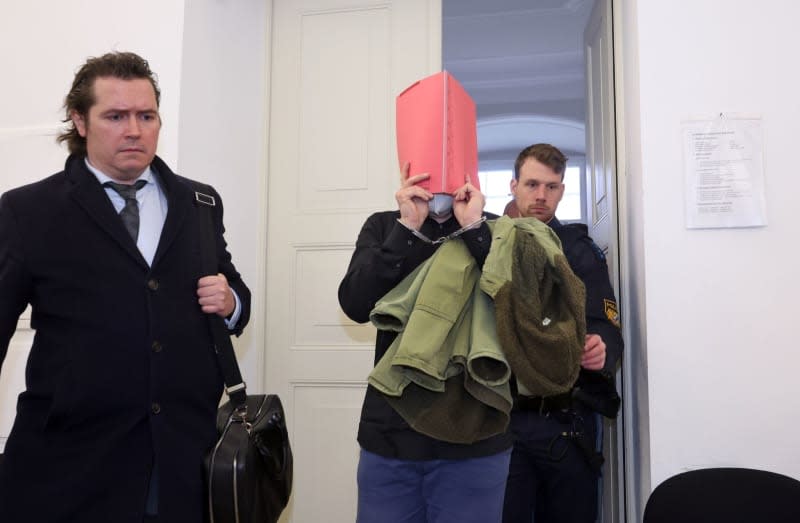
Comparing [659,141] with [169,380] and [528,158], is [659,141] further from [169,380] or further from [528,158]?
[169,380]

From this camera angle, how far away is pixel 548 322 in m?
1.54

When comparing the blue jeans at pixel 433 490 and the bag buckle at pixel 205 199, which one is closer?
the blue jeans at pixel 433 490

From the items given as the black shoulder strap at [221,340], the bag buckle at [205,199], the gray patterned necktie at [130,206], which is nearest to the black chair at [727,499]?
the black shoulder strap at [221,340]

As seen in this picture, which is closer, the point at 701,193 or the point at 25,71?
the point at 701,193

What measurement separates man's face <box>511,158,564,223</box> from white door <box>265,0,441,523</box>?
2.84 feet

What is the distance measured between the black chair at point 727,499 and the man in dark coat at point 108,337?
1255 millimetres

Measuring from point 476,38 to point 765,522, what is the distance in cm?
453

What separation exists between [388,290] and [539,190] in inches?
37.0

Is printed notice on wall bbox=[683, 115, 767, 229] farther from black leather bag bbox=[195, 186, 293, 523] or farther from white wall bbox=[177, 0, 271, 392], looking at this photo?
white wall bbox=[177, 0, 271, 392]

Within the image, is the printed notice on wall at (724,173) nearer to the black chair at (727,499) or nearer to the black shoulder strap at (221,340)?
the black chair at (727,499)

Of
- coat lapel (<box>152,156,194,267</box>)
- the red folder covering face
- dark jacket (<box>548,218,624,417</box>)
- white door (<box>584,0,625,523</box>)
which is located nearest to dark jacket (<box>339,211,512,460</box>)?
the red folder covering face

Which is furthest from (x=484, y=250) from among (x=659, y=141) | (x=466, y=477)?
(x=659, y=141)

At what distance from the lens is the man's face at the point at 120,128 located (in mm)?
1561

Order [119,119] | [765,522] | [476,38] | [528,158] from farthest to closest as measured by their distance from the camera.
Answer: [476,38] < [528,158] < [765,522] < [119,119]
